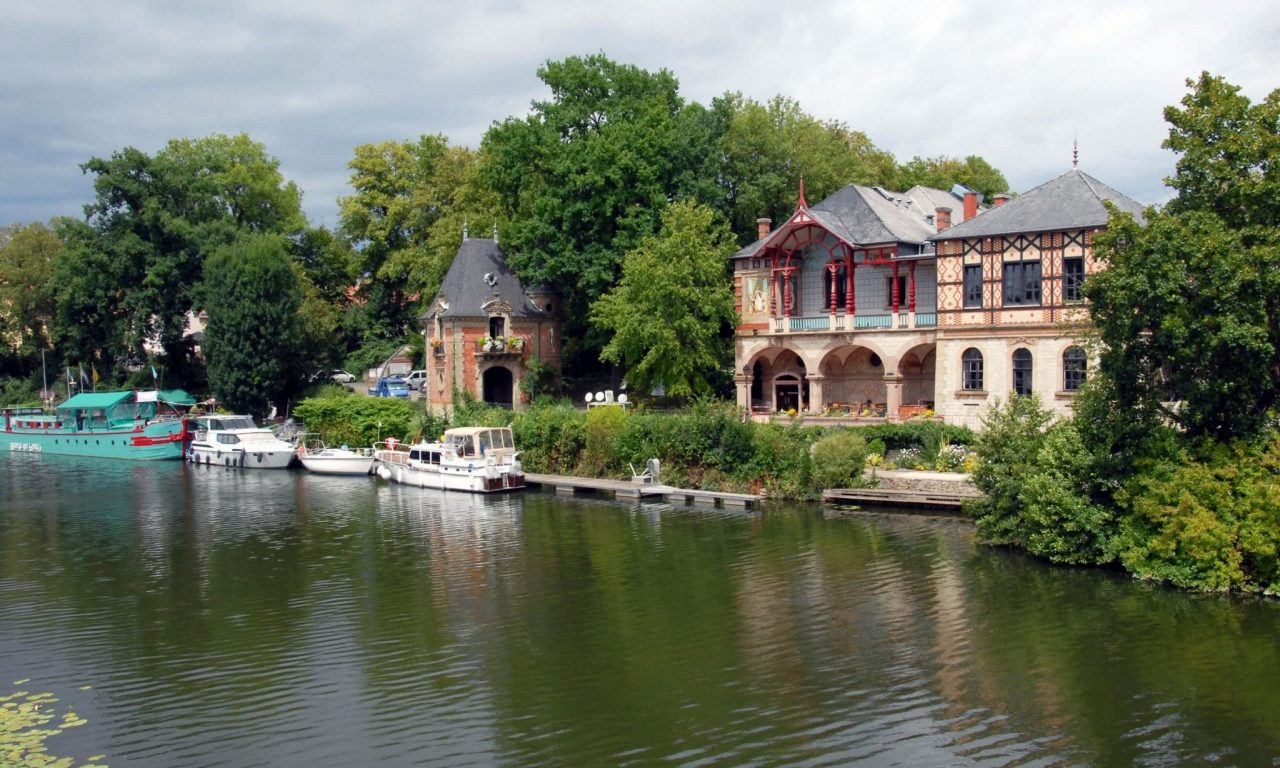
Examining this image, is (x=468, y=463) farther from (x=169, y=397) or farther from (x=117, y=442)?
(x=169, y=397)

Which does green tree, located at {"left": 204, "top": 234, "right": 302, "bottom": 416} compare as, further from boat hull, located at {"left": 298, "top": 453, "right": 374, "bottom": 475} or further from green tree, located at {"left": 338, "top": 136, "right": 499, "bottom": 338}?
boat hull, located at {"left": 298, "top": 453, "right": 374, "bottom": 475}

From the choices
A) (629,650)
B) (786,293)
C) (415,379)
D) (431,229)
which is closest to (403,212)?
(431,229)

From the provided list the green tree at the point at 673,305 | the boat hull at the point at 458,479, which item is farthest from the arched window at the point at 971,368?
the boat hull at the point at 458,479

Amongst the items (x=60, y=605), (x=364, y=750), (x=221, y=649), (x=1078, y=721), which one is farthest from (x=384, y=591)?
(x=1078, y=721)

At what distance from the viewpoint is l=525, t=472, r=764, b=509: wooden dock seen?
116ft

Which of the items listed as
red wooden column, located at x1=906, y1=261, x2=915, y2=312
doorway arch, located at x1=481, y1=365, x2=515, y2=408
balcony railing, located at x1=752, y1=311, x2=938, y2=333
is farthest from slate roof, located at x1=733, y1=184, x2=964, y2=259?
doorway arch, located at x1=481, y1=365, x2=515, y2=408

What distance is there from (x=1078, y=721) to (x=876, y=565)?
1009cm

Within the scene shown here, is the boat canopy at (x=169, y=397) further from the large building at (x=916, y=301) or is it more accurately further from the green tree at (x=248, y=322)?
the large building at (x=916, y=301)

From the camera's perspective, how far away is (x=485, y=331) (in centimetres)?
5225

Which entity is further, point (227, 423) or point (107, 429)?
point (107, 429)

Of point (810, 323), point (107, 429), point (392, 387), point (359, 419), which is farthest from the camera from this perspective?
point (392, 387)

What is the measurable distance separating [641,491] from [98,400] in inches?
1434

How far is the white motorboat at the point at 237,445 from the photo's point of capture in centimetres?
4981

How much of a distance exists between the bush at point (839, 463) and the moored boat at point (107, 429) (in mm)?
34975
